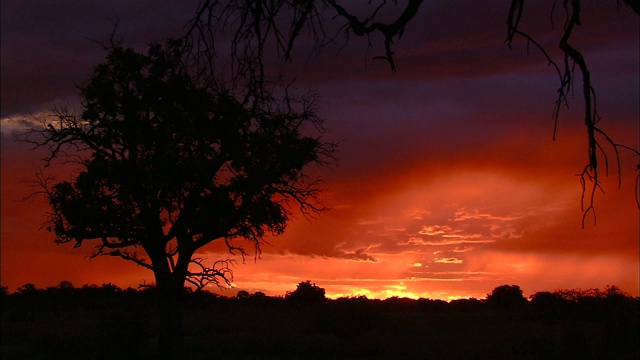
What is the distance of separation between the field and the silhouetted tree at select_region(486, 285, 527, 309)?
9.19 meters

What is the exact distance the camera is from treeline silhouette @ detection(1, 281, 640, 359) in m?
20.6

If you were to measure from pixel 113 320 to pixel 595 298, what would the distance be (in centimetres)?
2220

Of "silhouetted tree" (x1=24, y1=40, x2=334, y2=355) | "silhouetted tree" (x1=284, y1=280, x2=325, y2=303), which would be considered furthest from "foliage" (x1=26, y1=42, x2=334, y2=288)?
"silhouetted tree" (x1=284, y1=280, x2=325, y2=303)

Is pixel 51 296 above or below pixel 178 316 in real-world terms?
above

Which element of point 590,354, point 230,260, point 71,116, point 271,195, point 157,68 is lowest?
point 590,354

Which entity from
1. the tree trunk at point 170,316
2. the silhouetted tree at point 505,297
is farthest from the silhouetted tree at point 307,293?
the tree trunk at point 170,316

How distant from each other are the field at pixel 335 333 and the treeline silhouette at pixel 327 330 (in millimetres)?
37

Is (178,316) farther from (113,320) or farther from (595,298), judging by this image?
(595,298)

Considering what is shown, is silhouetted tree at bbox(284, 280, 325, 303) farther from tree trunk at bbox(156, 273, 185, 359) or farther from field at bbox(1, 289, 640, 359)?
tree trunk at bbox(156, 273, 185, 359)

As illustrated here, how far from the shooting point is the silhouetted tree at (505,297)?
43906mm

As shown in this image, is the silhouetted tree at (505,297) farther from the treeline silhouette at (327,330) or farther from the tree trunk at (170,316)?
the tree trunk at (170,316)

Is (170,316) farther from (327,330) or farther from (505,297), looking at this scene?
(505,297)

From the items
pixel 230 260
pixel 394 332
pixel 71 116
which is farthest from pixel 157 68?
pixel 394 332

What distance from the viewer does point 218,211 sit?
18609 millimetres
